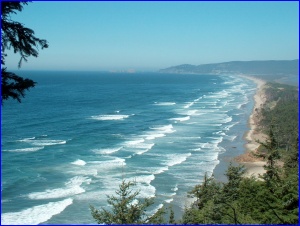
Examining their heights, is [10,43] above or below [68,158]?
above

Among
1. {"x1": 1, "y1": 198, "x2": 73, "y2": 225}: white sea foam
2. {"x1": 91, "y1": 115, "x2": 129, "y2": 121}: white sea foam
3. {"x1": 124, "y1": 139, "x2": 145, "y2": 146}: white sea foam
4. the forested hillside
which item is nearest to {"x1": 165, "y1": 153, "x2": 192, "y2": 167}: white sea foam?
{"x1": 124, "y1": 139, "x2": 145, "y2": 146}: white sea foam

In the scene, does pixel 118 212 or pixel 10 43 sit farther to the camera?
pixel 118 212

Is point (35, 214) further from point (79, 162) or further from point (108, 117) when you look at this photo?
point (108, 117)

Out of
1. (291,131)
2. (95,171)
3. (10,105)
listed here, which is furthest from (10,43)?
(10,105)

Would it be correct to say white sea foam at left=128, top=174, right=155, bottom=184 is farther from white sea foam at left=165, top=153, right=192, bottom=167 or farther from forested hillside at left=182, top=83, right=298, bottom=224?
forested hillside at left=182, top=83, right=298, bottom=224

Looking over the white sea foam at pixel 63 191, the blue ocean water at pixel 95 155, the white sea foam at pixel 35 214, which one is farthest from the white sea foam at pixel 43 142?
the white sea foam at pixel 35 214

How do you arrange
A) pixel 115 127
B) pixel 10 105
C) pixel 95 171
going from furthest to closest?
pixel 10 105 < pixel 115 127 < pixel 95 171

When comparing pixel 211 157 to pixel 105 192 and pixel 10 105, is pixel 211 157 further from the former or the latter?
pixel 10 105

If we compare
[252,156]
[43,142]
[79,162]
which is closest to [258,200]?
[79,162]

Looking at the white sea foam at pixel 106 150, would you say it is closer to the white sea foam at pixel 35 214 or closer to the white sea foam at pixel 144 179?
the white sea foam at pixel 144 179
